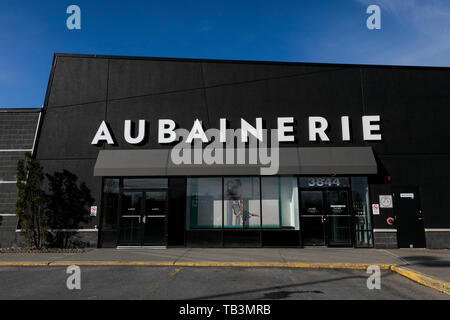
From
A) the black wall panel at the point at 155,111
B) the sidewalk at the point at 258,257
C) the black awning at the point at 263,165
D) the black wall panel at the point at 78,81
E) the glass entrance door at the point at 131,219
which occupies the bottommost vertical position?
the sidewalk at the point at 258,257

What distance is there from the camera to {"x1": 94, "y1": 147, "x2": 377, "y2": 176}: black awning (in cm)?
1269

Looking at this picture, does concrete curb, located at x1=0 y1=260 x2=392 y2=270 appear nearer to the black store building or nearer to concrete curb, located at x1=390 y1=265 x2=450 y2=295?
concrete curb, located at x1=390 y1=265 x2=450 y2=295

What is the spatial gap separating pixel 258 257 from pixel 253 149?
4584 mm

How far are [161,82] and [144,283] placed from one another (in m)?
9.51

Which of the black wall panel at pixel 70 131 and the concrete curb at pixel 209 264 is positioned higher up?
the black wall panel at pixel 70 131

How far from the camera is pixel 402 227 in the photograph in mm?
12867

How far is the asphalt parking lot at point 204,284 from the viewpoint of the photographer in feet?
21.6

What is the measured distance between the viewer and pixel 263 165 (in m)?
13.0

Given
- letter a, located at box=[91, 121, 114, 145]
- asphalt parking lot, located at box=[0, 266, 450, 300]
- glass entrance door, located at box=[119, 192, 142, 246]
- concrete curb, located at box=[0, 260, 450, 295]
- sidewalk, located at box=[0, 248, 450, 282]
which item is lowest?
asphalt parking lot, located at box=[0, 266, 450, 300]

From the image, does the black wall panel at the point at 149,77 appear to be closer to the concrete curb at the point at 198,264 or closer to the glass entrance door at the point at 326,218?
the glass entrance door at the point at 326,218

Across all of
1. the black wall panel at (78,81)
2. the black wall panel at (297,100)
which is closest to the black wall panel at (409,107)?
the black wall panel at (297,100)

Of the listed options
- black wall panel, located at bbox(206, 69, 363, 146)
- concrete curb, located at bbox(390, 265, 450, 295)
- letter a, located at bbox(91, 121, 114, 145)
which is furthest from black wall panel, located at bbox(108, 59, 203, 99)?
concrete curb, located at bbox(390, 265, 450, 295)

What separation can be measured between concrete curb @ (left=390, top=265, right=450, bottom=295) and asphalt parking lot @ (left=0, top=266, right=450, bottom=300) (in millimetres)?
199

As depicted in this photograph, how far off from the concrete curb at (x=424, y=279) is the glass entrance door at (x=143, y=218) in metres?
8.64
